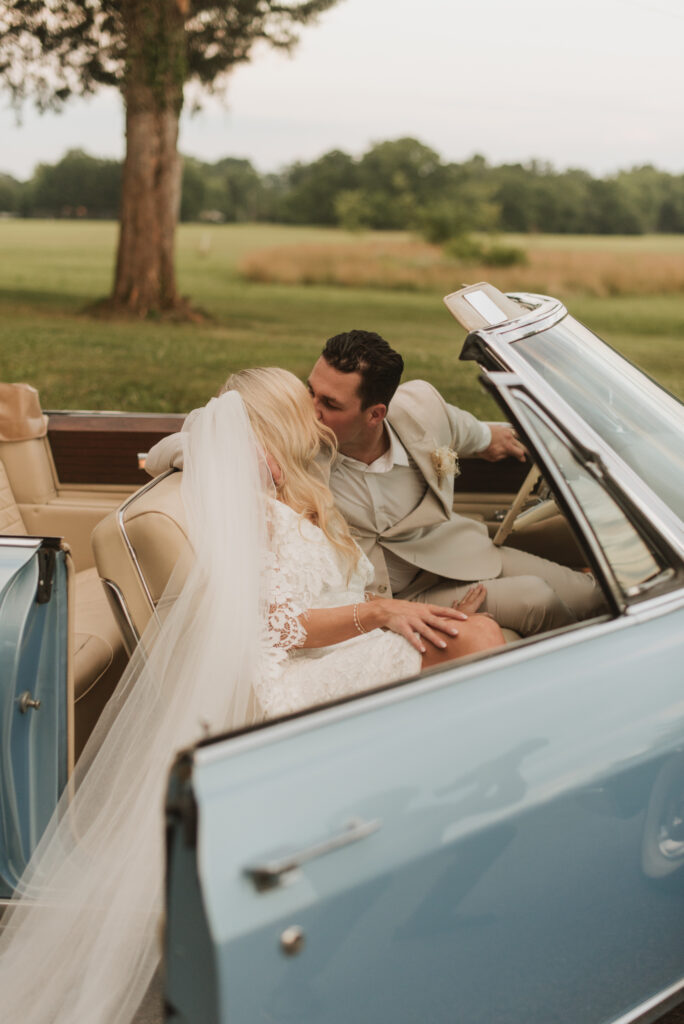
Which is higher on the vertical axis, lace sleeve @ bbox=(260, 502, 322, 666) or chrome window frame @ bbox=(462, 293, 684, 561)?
chrome window frame @ bbox=(462, 293, 684, 561)

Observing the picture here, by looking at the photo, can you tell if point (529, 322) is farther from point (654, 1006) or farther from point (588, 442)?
point (654, 1006)

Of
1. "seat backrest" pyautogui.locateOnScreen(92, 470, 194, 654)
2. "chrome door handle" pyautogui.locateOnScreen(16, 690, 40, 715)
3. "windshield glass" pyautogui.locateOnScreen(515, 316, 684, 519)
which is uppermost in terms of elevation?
"windshield glass" pyautogui.locateOnScreen(515, 316, 684, 519)

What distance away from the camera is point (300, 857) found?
1128mm

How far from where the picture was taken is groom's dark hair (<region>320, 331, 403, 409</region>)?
2.54m

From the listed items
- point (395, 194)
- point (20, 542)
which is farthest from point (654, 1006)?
point (395, 194)

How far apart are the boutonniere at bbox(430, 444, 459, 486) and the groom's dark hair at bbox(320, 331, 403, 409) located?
0.90 feet

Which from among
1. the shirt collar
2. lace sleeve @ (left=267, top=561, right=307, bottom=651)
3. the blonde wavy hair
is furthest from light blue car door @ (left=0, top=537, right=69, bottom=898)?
the shirt collar

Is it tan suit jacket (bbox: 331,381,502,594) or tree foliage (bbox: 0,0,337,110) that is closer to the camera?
tan suit jacket (bbox: 331,381,502,594)

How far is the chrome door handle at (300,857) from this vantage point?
3.61 ft

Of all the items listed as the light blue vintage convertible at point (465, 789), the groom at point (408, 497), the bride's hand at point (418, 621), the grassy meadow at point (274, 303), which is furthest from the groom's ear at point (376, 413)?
the grassy meadow at point (274, 303)

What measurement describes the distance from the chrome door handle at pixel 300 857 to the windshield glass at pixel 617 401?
89 cm

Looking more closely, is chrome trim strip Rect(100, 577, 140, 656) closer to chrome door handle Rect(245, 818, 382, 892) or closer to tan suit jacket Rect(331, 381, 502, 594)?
tan suit jacket Rect(331, 381, 502, 594)

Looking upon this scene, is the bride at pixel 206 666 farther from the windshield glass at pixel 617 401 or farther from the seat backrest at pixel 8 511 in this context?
the seat backrest at pixel 8 511

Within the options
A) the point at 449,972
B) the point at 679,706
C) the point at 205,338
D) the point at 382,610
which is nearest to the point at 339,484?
the point at 382,610
